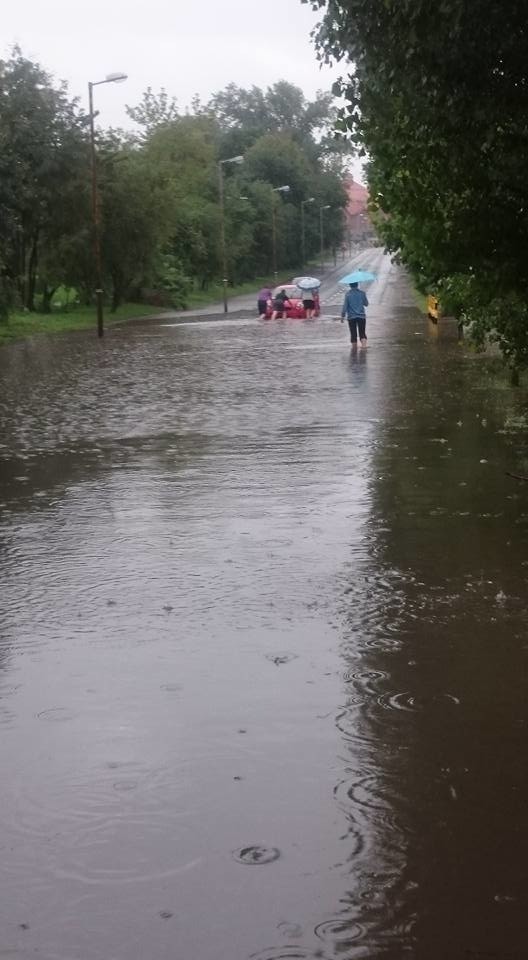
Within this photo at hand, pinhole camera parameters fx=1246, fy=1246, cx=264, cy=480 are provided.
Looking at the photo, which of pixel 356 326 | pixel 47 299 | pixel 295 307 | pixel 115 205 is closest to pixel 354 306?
pixel 356 326

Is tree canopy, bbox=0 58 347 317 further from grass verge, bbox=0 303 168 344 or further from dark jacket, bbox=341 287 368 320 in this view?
dark jacket, bbox=341 287 368 320

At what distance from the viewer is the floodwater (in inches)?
141

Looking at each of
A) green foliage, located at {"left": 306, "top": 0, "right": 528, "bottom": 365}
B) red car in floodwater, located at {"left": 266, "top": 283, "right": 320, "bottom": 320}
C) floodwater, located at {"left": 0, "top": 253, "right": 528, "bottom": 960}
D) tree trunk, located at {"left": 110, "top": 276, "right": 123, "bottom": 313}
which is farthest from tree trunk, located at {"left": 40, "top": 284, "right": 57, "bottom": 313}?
floodwater, located at {"left": 0, "top": 253, "right": 528, "bottom": 960}

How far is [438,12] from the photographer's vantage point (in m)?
9.29

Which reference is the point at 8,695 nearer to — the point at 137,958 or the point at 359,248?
the point at 137,958

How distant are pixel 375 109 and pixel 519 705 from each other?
7.36 m

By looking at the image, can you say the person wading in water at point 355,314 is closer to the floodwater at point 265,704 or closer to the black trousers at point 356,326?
the black trousers at point 356,326

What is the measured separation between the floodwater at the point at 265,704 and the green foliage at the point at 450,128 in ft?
6.27

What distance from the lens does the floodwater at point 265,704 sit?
3.59 metres

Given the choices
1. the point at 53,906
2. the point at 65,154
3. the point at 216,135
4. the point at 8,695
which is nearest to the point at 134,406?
the point at 8,695

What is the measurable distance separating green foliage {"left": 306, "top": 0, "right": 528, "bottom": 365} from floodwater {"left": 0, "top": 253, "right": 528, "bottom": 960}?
1910 mm

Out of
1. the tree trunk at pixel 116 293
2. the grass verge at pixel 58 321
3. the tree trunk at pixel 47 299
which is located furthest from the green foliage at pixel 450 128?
the tree trunk at pixel 116 293

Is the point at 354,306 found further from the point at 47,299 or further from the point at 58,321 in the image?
the point at 47,299

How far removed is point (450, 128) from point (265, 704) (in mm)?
7018
